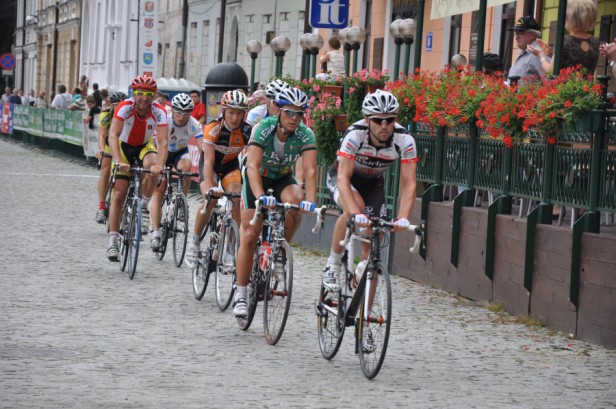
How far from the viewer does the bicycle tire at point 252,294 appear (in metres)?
10.6

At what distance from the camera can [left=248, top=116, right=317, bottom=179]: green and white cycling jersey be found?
1056cm

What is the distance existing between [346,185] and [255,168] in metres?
1.01

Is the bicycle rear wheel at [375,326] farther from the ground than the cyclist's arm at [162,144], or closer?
closer

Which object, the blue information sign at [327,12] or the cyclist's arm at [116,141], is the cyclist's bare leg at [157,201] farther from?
the blue information sign at [327,12]

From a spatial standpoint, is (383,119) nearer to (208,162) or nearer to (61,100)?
(208,162)

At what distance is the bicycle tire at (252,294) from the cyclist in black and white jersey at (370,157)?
905mm

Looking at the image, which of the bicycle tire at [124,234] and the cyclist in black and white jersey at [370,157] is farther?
the bicycle tire at [124,234]

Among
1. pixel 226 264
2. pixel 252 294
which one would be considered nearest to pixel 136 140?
pixel 226 264

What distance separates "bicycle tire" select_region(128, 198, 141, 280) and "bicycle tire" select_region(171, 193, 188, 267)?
86 centimetres

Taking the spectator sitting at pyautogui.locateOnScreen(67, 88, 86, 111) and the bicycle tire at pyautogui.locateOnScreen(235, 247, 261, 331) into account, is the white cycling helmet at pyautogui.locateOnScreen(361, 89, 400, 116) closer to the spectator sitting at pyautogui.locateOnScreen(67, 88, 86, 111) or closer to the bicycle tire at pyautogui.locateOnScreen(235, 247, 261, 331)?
the bicycle tire at pyautogui.locateOnScreen(235, 247, 261, 331)

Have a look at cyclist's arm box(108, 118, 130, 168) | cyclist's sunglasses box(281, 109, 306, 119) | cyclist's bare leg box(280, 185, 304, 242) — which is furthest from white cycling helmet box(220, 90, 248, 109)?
cyclist's arm box(108, 118, 130, 168)

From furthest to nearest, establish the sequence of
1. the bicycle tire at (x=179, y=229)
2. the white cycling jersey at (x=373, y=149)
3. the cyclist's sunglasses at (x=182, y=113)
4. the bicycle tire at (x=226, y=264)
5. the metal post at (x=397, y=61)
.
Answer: the metal post at (x=397, y=61), the cyclist's sunglasses at (x=182, y=113), the bicycle tire at (x=179, y=229), the bicycle tire at (x=226, y=264), the white cycling jersey at (x=373, y=149)

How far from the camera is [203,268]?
12.5 m

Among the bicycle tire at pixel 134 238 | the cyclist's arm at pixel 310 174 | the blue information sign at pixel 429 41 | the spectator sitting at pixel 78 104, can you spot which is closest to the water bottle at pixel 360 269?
the cyclist's arm at pixel 310 174
